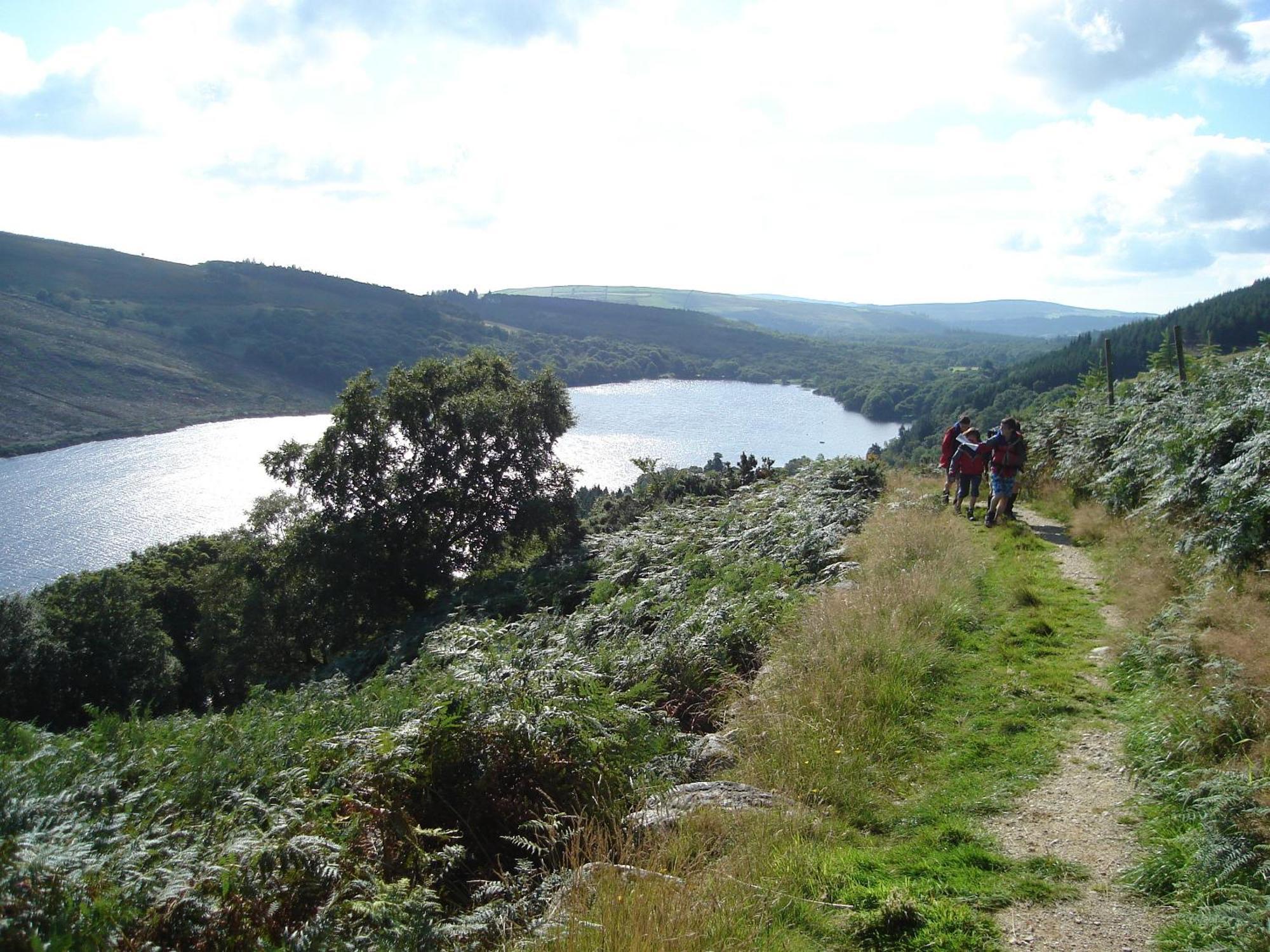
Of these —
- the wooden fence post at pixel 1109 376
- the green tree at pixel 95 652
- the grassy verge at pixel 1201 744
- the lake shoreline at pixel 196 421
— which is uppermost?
the wooden fence post at pixel 1109 376

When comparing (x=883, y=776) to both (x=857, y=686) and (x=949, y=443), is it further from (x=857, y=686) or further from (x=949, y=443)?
(x=949, y=443)

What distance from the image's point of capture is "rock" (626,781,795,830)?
14.7ft

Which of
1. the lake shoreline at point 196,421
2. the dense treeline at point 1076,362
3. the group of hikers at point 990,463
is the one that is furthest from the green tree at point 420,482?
the lake shoreline at point 196,421

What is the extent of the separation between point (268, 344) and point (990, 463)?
126m

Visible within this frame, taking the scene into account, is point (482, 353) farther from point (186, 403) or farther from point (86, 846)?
point (186, 403)

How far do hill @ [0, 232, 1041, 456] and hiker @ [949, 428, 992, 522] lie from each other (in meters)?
69.4

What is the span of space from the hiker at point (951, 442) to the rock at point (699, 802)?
1091 cm

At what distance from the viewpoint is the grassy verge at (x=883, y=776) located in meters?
3.59

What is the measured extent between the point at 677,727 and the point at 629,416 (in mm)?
82448

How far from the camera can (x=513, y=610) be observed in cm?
1742

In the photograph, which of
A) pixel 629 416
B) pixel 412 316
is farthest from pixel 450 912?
pixel 412 316

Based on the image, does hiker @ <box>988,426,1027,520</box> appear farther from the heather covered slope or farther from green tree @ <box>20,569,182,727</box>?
green tree @ <box>20,569,182,727</box>

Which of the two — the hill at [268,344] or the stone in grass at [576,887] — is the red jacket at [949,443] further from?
the hill at [268,344]

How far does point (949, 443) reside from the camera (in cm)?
1490
